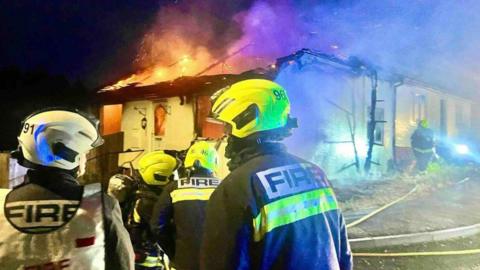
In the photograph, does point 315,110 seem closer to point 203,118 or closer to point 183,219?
point 203,118

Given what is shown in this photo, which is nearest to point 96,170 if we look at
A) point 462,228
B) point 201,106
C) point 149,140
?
point 149,140

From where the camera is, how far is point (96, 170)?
14.7 m

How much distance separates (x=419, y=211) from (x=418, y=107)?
1087 cm

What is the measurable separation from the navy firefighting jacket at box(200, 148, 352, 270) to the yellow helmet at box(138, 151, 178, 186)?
96.5 inches

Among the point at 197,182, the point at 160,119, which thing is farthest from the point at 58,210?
the point at 160,119

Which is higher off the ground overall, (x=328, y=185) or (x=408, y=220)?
(x=328, y=185)

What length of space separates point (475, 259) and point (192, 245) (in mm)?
5184

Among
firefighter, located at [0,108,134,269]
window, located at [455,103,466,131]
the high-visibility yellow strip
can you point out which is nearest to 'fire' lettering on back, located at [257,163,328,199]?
firefighter, located at [0,108,134,269]

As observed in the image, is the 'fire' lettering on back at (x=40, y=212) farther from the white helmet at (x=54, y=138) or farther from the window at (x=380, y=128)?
the window at (x=380, y=128)

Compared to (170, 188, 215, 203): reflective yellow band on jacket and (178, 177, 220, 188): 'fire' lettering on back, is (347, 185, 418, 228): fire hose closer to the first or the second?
(178, 177, 220, 188): 'fire' lettering on back

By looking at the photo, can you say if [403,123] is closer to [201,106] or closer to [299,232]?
[201,106]

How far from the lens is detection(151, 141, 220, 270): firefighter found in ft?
11.8

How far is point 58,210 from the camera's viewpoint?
1.86m

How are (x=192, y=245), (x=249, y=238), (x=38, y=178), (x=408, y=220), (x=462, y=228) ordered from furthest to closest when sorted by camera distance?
(x=408, y=220), (x=462, y=228), (x=192, y=245), (x=38, y=178), (x=249, y=238)
